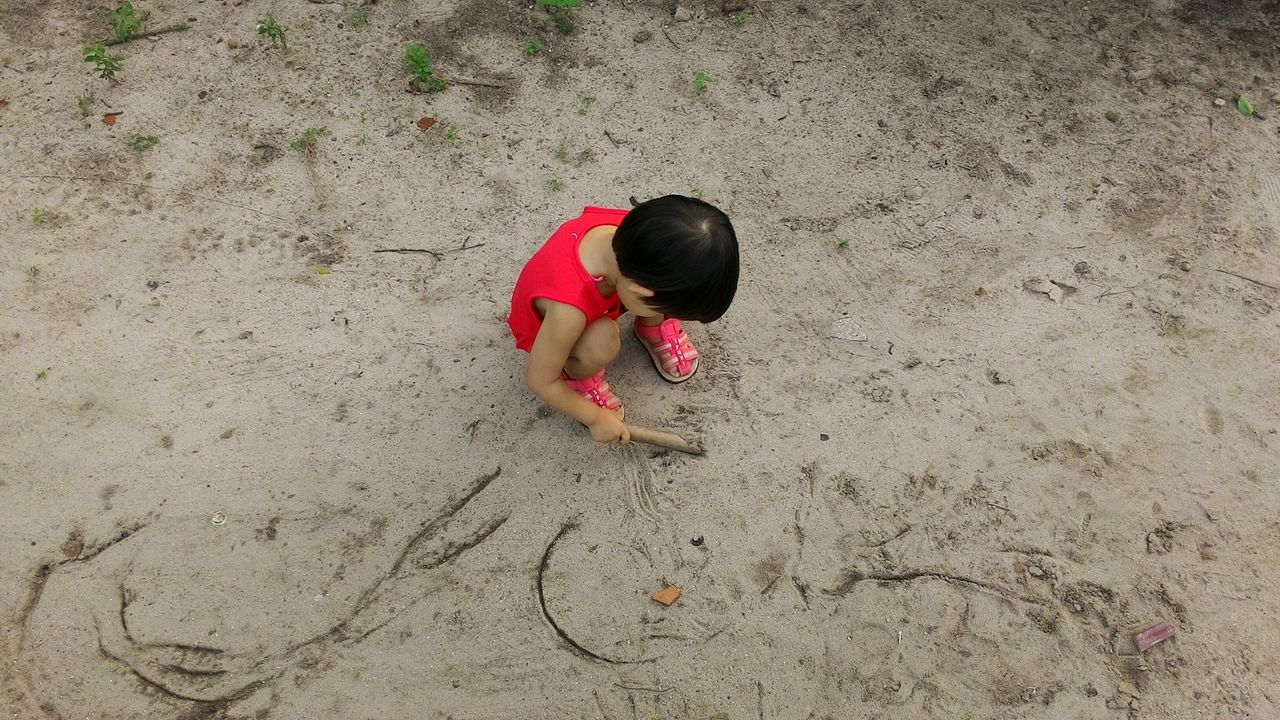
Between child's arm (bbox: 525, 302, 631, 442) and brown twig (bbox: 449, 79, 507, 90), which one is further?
brown twig (bbox: 449, 79, 507, 90)

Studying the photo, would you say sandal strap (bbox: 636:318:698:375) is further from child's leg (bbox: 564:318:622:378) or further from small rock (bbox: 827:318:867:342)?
small rock (bbox: 827:318:867:342)

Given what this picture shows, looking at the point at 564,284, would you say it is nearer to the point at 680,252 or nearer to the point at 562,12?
the point at 680,252

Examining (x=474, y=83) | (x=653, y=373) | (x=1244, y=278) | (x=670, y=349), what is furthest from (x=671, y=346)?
(x=1244, y=278)

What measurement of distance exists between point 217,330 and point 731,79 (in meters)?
2.17

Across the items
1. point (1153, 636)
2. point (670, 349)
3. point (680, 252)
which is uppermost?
point (680, 252)

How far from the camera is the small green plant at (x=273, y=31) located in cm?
295

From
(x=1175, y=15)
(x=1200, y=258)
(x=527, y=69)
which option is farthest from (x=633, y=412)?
(x=1175, y=15)

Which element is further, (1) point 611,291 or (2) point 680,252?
(1) point 611,291

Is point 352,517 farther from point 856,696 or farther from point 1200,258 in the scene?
point 1200,258

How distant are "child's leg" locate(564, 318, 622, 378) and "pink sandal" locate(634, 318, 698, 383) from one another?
27 cm

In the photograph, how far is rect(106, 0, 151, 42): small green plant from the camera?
9.77 ft

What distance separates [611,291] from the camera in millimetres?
1858

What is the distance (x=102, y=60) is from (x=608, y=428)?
8.15 feet

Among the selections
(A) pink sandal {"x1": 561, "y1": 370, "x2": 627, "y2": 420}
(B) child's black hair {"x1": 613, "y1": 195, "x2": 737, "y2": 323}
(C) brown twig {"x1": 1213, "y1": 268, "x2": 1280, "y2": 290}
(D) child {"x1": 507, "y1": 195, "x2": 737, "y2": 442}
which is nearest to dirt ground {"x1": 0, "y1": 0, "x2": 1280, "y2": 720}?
(C) brown twig {"x1": 1213, "y1": 268, "x2": 1280, "y2": 290}
